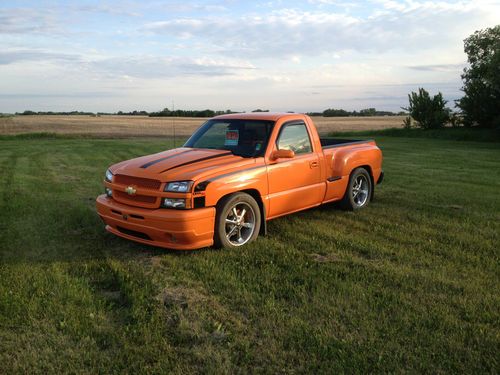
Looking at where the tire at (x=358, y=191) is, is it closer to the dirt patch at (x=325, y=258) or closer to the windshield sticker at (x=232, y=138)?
the windshield sticker at (x=232, y=138)

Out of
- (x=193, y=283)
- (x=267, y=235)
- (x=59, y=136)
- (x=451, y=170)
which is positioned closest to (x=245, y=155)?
(x=267, y=235)

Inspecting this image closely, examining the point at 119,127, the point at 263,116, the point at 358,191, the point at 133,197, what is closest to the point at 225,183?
the point at 133,197

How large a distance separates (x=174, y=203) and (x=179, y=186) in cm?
20

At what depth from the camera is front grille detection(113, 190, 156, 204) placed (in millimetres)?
5297

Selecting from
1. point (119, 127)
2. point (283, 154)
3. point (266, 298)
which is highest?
point (119, 127)

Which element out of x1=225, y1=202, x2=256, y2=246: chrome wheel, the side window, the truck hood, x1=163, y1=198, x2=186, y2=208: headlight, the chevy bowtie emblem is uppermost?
the side window

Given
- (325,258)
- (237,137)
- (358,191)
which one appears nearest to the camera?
(325,258)

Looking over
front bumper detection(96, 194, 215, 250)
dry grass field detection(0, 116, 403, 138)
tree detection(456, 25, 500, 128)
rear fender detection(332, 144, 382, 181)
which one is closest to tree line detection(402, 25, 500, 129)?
tree detection(456, 25, 500, 128)

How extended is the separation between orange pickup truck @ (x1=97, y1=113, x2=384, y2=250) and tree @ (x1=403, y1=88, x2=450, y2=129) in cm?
2899

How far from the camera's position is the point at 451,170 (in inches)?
518

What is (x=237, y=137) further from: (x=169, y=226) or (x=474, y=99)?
(x=474, y=99)

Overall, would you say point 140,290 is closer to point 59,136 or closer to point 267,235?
point 267,235

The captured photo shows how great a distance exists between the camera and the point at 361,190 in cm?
809

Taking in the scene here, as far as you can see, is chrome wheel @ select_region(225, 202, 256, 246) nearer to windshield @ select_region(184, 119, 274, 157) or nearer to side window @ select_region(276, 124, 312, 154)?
windshield @ select_region(184, 119, 274, 157)
